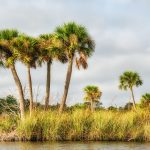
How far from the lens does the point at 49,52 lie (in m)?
46.9

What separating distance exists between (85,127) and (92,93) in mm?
40104

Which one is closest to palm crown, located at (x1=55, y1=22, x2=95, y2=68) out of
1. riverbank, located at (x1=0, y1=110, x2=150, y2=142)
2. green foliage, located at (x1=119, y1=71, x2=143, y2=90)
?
riverbank, located at (x1=0, y1=110, x2=150, y2=142)

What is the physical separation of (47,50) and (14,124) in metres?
12.9

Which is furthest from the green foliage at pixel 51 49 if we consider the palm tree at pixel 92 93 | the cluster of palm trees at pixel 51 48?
the palm tree at pixel 92 93

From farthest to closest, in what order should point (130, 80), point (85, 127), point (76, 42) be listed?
point (130, 80), point (76, 42), point (85, 127)

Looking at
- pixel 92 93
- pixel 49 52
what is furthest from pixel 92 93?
pixel 49 52

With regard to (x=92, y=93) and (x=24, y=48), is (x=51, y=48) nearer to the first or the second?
(x=24, y=48)

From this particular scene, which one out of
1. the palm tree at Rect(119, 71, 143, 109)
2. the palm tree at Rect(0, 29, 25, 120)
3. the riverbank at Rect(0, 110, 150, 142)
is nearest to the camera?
the riverbank at Rect(0, 110, 150, 142)

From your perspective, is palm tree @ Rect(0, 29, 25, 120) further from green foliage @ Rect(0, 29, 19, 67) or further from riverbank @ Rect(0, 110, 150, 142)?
riverbank @ Rect(0, 110, 150, 142)

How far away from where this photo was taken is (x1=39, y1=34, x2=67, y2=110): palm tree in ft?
151

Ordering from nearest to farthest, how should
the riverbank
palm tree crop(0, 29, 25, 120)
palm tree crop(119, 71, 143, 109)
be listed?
the riverbank, palm tree crop(0, 29, 25, 120), palm tree crop(119, 71, 143, 109)

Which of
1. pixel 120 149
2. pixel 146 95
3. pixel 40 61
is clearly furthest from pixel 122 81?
pixel 120 149

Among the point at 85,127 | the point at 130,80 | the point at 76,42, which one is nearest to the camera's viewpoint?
the point at 85,127

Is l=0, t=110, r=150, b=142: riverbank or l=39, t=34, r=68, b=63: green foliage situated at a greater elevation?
l=39, t=34, r=68, b=63: green foliage
